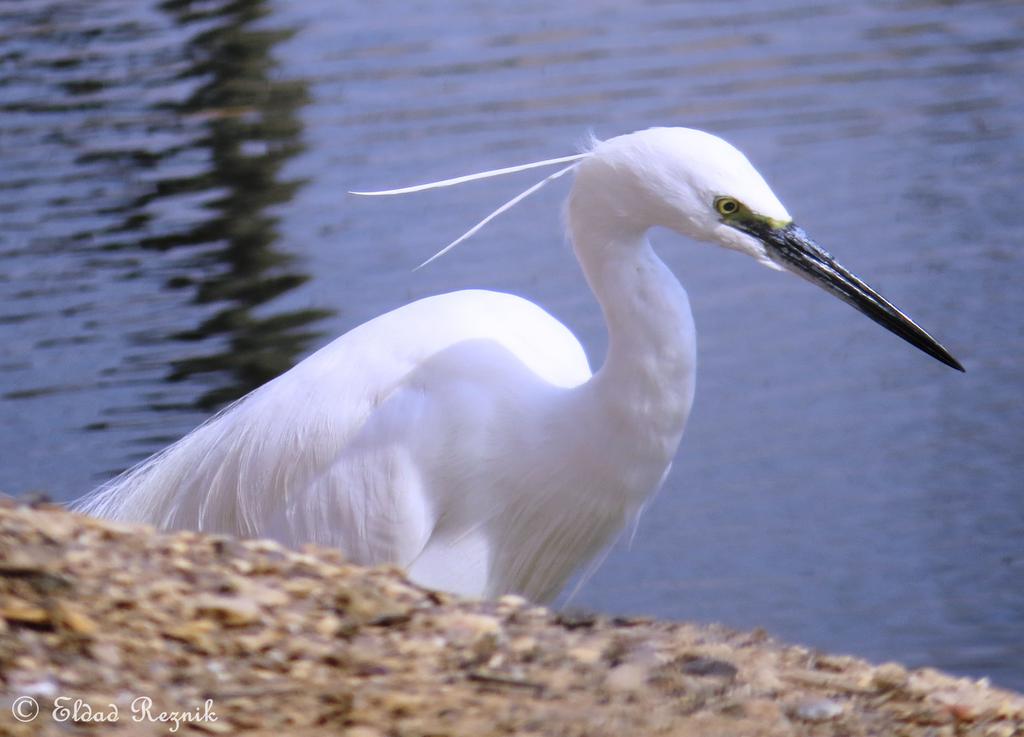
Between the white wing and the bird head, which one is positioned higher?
the bird head

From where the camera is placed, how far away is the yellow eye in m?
3.55

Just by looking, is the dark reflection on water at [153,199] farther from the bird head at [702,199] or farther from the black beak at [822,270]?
the black beak at [822,270]

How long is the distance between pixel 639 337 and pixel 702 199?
359mm

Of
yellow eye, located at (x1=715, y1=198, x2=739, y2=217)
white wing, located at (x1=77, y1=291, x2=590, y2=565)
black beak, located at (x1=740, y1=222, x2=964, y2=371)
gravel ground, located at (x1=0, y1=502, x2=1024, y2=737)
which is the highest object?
yellow eye, located at (x1=715, y1=198, x2=739, y2=217)

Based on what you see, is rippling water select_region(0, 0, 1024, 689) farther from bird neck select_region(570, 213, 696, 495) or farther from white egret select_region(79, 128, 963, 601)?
bird neck select_region(570, 213, 696, 495)

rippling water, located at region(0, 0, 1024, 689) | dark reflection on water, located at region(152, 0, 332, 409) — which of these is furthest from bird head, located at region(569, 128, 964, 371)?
dark reflection on water, located at region(152, 0, 332, 409)

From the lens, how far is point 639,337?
3.73 metres

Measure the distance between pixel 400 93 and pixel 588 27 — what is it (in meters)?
1.61

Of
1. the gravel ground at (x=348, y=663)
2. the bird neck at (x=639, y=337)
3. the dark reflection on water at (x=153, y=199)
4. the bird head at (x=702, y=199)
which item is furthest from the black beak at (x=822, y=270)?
the dark reflection on water at (x=153, y=199)

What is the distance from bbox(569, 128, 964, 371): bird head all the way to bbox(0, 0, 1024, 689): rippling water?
2.06 meters

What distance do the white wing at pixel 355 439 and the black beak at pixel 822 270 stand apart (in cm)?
79

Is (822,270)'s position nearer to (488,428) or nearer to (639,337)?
(639,337)

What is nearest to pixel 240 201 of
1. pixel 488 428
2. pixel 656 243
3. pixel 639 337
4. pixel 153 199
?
pixel 153 199

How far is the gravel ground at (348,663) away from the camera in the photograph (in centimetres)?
238
